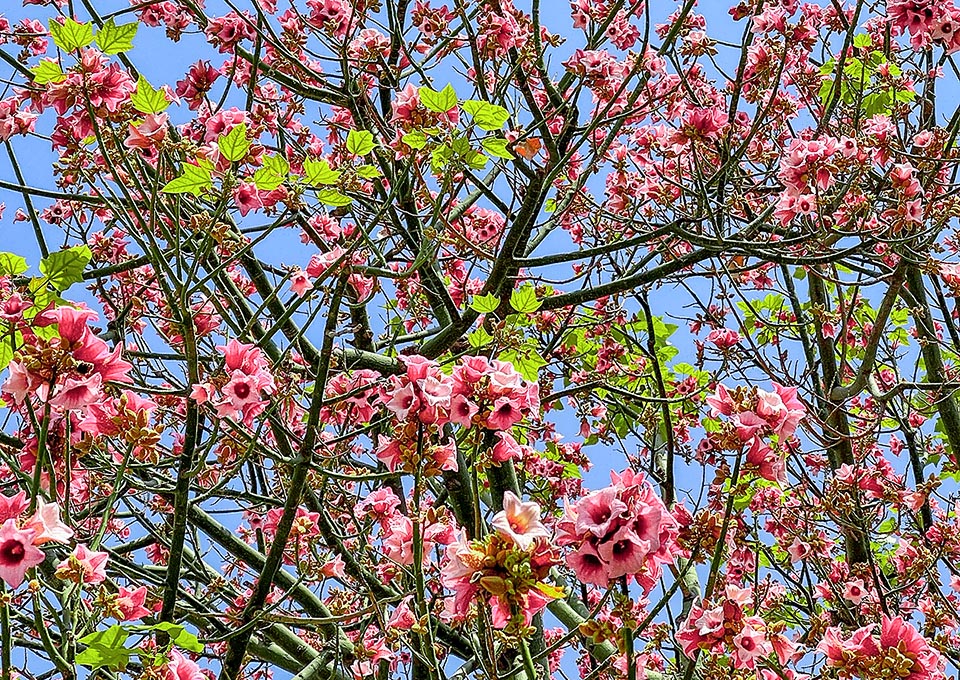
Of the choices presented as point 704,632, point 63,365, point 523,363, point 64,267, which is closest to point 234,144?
point 64,267

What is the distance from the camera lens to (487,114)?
10.3 feet

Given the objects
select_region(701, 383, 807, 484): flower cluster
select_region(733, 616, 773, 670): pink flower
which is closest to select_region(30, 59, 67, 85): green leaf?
select_region(701, 383, 807, 484): flower cluster

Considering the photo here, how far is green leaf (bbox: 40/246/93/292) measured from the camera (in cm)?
283

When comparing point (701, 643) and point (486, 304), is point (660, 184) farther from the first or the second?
point (701, 643)

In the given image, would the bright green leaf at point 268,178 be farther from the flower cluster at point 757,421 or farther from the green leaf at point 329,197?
the flower cluster at point 757,421

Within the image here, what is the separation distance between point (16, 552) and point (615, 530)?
1.63 meters

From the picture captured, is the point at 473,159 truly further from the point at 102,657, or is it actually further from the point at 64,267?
the point at 102,657

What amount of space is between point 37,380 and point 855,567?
15.1ft

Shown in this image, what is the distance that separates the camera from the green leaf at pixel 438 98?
3143 millimetres

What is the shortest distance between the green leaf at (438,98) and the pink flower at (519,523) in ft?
5.15

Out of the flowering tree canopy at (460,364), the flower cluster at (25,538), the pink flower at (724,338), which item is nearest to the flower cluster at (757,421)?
the flowering tree canopy at (460,364)

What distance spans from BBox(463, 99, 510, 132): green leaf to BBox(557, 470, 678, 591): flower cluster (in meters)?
1.47

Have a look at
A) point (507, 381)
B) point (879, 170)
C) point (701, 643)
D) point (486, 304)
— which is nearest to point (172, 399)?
point (486, 304)

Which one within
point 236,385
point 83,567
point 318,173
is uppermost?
point 318,173
